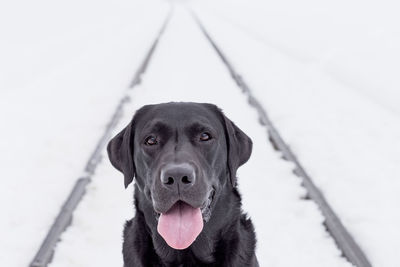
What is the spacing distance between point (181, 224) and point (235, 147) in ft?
2.41

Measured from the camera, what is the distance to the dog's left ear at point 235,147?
3.37 m

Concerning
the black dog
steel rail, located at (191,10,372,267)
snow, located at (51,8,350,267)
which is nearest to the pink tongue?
the black dog

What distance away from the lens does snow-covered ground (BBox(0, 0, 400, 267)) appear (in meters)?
4.27

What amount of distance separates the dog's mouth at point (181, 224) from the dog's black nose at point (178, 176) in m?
0.22

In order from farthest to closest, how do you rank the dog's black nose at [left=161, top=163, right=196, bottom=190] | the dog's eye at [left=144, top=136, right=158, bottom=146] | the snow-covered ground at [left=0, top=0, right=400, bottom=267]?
the snow-covered ground at [left=0, top=0, right=400, bottom=267]
the dog's eye at [left=144, top=136, right=158, bottom=146]
the dog's black nose at [left=161, top=163, right=196, bottom=190]

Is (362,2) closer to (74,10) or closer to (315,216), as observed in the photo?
(74,10)

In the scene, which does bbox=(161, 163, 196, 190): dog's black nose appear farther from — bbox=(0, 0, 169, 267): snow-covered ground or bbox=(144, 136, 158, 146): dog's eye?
bbox=(0, 0, 169, 267): snow-covered ground

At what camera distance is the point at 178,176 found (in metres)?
2.81

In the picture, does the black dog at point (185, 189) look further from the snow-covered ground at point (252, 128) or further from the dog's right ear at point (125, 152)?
the snow-covered ground at point (252, 128)

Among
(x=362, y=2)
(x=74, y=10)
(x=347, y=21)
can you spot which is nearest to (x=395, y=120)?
(x=347, y=21)

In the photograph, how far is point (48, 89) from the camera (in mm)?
10547

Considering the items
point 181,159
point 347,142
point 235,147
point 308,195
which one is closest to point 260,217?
point 308,195

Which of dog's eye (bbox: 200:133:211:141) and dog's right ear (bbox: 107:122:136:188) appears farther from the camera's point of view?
dog's right ear (bbox: 107:122:136:188)

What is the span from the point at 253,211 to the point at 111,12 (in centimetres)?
3301
